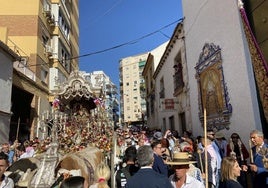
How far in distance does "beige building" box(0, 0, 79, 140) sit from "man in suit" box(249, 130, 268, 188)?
38.7ft

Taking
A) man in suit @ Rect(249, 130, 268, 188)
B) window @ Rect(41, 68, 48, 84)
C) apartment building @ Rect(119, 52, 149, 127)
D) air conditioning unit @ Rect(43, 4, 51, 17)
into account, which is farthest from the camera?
apartment building @ Rect(119, 52, 149, 127)

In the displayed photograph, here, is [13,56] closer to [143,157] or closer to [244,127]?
[244,127]

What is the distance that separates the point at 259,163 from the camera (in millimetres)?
4008

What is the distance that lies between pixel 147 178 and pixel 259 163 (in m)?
2.15

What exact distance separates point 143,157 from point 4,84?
11.5m

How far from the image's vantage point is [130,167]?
167 inches


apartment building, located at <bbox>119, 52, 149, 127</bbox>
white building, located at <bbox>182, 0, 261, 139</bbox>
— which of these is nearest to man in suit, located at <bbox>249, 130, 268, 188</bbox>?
white building, located at <bbox>182, 0, 261, 139</bbox>

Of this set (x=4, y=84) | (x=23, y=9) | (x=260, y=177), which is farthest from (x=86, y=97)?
(x=23, y=9)

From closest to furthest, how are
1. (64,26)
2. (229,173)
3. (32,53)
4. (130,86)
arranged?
(229,173), (32,53), (64,26), (130,86)

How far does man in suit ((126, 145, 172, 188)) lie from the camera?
9.25 feet

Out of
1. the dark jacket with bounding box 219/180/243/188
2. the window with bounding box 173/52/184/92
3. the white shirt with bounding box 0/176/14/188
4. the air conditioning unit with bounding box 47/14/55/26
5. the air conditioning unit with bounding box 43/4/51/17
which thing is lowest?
the dark jacket with bounding box 219/180/243/188

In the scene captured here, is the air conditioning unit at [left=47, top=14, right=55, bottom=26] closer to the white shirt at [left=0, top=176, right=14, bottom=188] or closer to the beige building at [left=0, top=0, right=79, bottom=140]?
the beige building at [left=0, top=0, right=79, bottom=140]

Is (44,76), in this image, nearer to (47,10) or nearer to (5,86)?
(47,10)

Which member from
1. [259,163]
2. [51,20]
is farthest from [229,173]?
[51,20]
